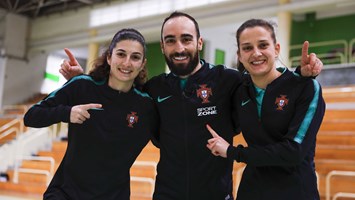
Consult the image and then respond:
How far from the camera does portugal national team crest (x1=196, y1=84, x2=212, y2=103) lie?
3.15 metres

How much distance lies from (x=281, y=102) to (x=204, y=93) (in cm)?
71

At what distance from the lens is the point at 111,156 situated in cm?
318

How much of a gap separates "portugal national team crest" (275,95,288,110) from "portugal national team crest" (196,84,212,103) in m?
0.64

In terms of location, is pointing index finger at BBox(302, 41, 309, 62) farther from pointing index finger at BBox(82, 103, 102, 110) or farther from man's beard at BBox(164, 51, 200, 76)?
pointing index finger at BBox(82, 103, 102, 110)

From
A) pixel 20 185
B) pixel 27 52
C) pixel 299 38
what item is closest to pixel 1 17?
pixel 27 52

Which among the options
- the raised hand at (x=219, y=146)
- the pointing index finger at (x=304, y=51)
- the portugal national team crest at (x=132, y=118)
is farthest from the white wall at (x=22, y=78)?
the pointing index finger at (x=304, y=51)

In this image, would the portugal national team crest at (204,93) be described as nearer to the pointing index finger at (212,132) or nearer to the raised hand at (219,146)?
the pointing index finger at (212,132)

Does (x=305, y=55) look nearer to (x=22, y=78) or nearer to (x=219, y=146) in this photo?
(x=219, y=146)

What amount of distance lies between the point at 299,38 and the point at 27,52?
46.7 feet

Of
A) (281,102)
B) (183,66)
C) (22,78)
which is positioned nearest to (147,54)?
(183,66)

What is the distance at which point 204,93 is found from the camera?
10.4ft

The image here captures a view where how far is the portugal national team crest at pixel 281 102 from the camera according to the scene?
2617 millimetres

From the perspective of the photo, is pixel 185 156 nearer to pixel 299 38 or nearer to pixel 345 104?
pixel 345 104

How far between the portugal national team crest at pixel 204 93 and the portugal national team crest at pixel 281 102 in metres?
0.64
